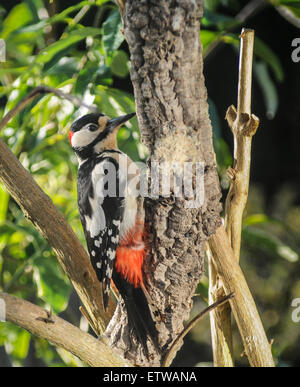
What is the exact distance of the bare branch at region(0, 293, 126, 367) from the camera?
1.91ft

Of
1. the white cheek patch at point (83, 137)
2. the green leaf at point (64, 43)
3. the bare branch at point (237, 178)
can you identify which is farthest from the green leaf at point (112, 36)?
the bare branch at point (237, 178)

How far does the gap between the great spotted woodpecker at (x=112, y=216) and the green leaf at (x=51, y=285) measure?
255mm

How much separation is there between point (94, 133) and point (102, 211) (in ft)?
0.43

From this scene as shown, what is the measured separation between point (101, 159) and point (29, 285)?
62cm

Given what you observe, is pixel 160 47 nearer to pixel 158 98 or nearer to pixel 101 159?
pixel 158 98

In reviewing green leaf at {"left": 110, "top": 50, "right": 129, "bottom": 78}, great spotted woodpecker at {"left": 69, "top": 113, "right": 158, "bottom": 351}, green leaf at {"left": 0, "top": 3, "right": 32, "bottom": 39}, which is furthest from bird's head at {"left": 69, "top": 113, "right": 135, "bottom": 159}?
green leaf at {"left": 0, "top": 3, "right": 32, "bottom": 39}

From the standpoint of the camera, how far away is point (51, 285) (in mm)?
975

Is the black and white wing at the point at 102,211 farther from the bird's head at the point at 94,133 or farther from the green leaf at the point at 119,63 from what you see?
the green leaf at the point at 119,63

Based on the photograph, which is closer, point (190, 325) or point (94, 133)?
point (190, 325)

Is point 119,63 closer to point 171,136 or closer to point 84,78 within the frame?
point 84,78

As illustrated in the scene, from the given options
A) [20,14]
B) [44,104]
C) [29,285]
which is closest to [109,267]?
[44,104]

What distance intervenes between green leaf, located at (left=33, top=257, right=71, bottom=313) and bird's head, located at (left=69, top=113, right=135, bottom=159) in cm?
31

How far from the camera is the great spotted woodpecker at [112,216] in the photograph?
690mm

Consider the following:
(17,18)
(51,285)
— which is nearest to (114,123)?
(51,285)
